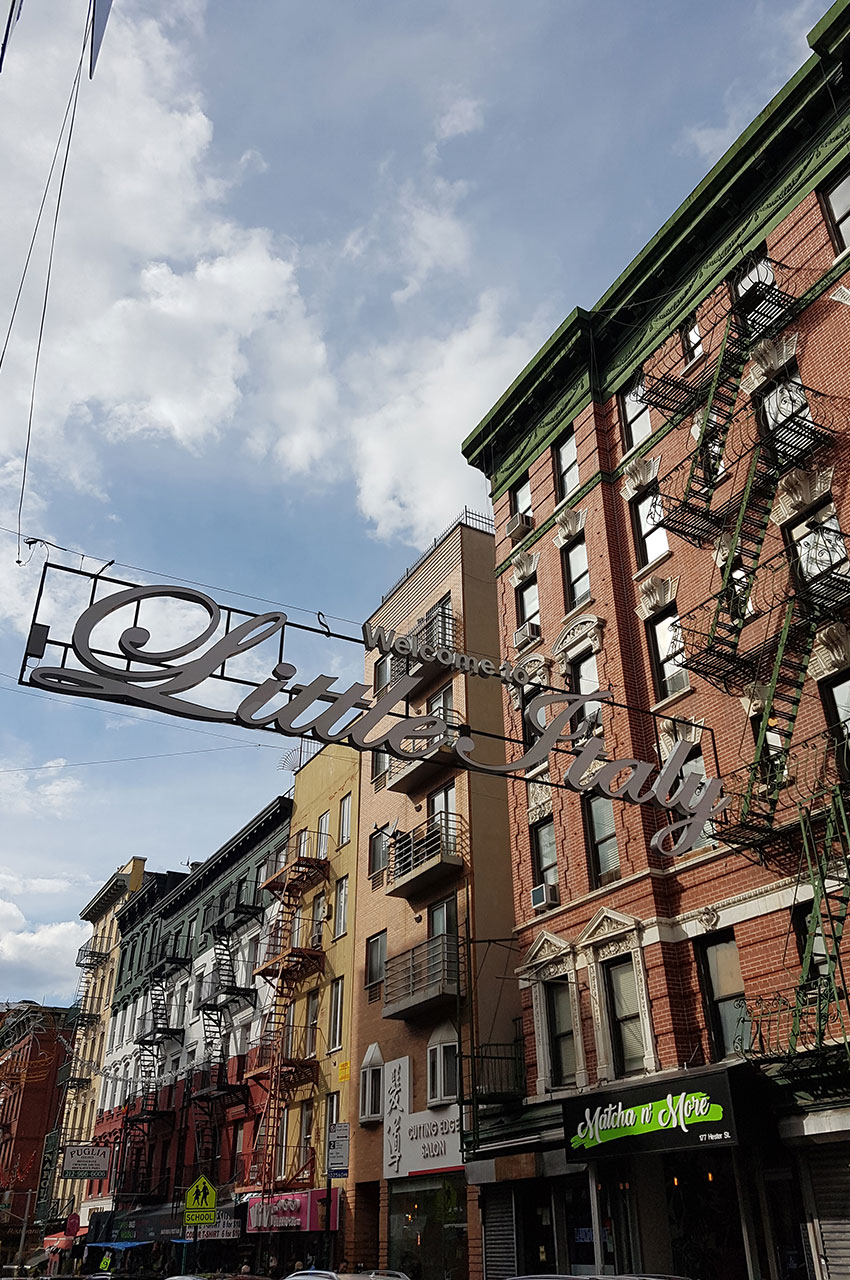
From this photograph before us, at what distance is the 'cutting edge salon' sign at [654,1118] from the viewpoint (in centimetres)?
1570

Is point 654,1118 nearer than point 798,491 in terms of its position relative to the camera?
Yes

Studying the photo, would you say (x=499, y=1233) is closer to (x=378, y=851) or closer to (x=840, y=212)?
(x=378, y=851)

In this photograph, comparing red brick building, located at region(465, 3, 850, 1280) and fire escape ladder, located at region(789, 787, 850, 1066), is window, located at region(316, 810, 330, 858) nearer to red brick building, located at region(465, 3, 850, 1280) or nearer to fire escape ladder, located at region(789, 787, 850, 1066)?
red brick building, located at region(465, 3, 850, 1280)

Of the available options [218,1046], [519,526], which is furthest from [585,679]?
[218,1046]

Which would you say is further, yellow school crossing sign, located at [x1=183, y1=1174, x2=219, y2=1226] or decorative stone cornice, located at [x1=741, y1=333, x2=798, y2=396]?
decorative stone cornice, located at [x1=741, y1=333, x2=798, y2=396]

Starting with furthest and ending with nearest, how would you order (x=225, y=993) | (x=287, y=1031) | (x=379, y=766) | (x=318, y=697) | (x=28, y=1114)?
1. (x=28, y=1114)
2. (x=225, y=993)
3. (x=287, y=1031)
4. (x=379, y=766)
5. (x=318, y=697)

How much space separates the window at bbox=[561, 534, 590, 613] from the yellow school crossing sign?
1500 cm

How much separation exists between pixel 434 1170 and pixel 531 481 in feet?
59.8

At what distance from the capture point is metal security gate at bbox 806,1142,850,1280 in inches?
583

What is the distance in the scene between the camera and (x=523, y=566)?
27766 millimetres

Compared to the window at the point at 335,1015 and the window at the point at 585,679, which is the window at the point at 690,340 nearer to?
the window at the point at 585,679

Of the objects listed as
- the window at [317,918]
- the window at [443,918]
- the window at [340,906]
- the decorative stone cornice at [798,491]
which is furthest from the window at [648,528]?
the window at [317,918]

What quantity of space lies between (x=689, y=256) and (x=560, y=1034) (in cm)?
1803

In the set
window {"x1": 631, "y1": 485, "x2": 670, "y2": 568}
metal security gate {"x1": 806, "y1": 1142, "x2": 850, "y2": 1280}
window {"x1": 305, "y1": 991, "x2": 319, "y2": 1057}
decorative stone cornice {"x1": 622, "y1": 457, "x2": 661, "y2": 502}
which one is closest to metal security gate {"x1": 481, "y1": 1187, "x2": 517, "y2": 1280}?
metal security gate {"x1": 806, "y1": 1142, "x2": 850, "y2": 1280}
